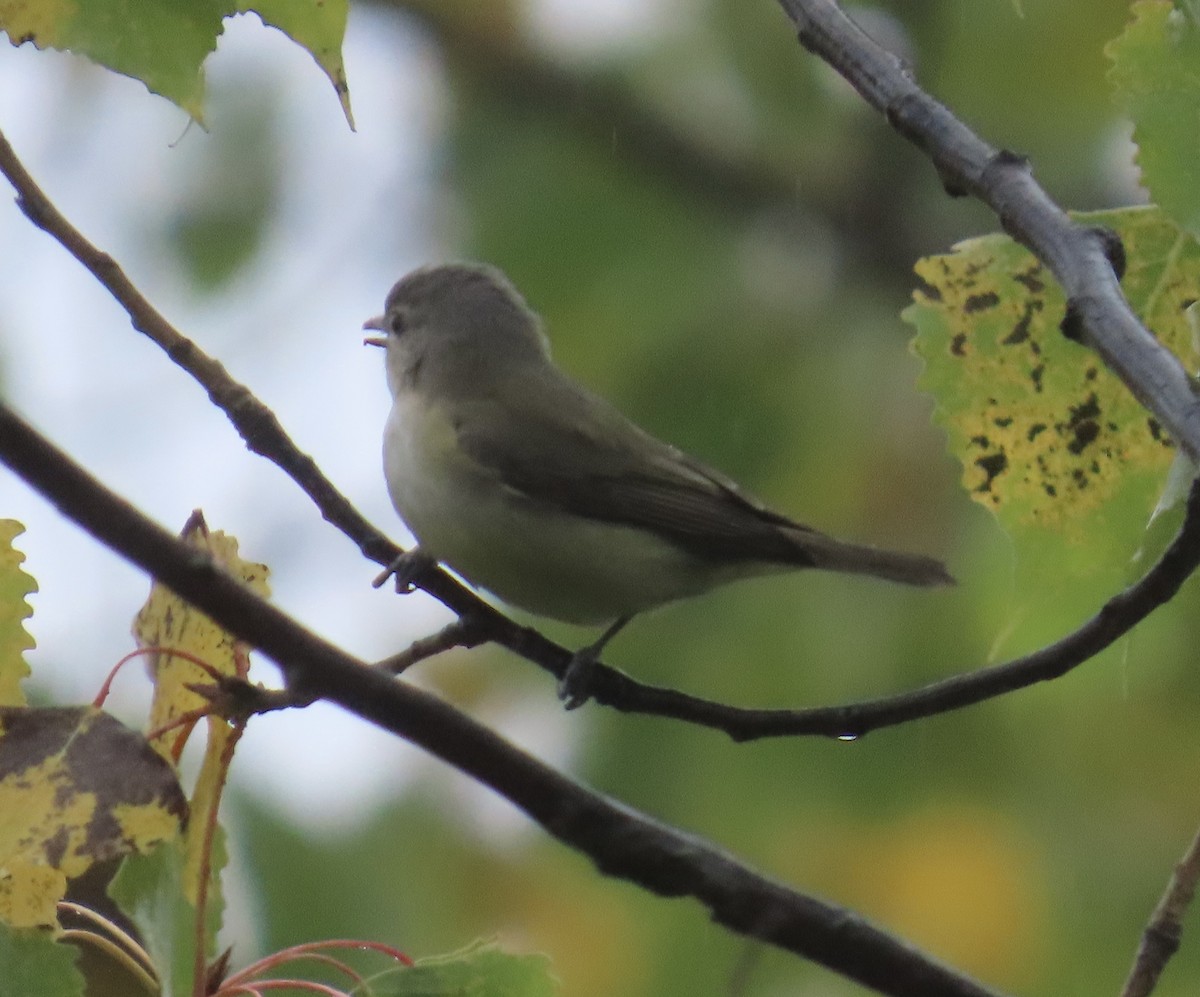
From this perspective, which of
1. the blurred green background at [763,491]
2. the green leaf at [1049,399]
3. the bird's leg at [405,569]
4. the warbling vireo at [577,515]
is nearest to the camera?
the green leaf at [1049,399]

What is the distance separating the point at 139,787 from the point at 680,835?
0.62 meters

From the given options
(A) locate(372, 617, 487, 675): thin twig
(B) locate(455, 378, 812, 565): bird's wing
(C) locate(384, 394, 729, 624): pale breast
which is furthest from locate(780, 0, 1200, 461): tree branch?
(C) locate(384, 394, 729, 624): pale breast

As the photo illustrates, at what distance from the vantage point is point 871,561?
3762 millimetres

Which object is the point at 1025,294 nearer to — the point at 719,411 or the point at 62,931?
the point at 62,931

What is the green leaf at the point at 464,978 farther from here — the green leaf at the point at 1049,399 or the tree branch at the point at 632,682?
the green leaf at the point at 1049,399

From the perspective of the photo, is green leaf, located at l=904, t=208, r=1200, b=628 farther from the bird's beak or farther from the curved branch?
the bird's beak

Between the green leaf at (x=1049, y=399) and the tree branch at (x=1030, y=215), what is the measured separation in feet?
0.57

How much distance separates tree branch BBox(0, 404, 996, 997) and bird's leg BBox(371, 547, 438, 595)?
1242 mm

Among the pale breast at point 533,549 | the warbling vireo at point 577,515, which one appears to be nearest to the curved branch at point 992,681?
the warbling vireo at point 577,515

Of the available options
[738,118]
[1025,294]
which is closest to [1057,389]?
[1025,294]

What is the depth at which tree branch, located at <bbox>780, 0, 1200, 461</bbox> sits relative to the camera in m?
1.56

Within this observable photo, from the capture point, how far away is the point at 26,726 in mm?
1718

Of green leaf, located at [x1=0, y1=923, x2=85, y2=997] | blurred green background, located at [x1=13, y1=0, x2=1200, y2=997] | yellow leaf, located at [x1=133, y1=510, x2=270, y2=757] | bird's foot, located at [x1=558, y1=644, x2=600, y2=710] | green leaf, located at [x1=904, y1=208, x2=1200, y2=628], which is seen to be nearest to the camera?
green leaf, located at [x1=0, y1=923, x2=85, y2=997]

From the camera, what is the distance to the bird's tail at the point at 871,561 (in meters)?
3.68
